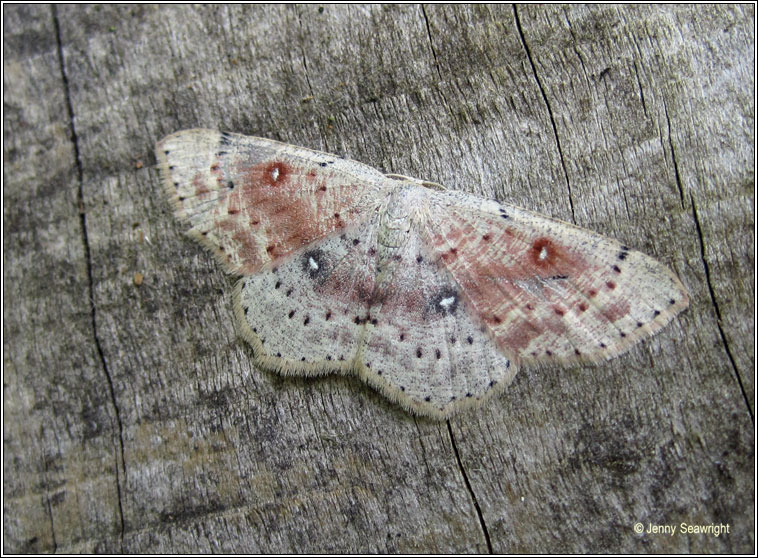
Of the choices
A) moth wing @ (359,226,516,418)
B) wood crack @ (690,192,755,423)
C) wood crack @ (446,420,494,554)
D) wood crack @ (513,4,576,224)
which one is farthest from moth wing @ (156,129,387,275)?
wood crack @ (690,192,755,423)

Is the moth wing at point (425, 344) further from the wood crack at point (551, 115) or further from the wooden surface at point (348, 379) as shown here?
the wood crack at point (551, 115)

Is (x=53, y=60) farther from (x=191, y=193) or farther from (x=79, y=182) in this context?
(x=191, y=193)

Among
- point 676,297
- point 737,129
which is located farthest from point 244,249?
point 737,129

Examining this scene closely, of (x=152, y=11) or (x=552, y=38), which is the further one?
(x=152, y=11)

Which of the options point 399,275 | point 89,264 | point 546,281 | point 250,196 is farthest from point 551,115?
point 89,264

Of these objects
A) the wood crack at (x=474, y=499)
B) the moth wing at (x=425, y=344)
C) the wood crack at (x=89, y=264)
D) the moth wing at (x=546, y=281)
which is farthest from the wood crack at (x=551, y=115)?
the wood crack at (x=89, y=264)
